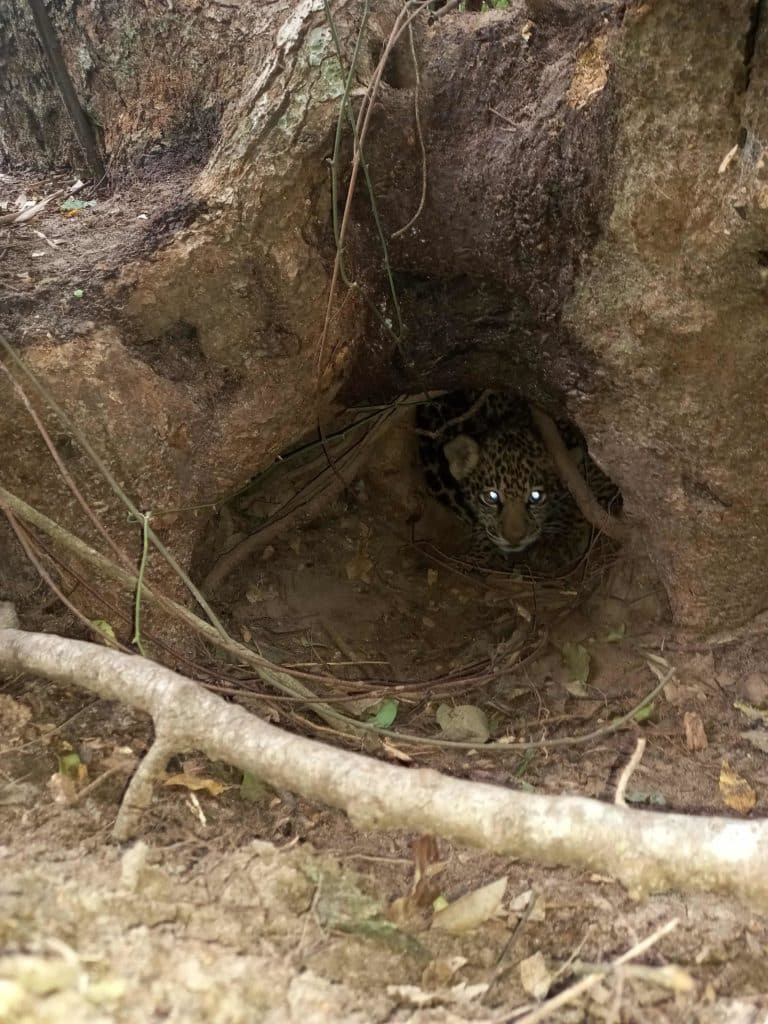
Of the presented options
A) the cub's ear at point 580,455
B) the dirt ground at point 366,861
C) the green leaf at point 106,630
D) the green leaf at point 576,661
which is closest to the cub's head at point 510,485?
the cub's ear at point 580,455

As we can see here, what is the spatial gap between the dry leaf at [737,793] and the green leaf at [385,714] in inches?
49.3

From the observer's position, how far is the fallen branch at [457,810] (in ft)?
5.61

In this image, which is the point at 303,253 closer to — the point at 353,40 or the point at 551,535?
the point at 353,40

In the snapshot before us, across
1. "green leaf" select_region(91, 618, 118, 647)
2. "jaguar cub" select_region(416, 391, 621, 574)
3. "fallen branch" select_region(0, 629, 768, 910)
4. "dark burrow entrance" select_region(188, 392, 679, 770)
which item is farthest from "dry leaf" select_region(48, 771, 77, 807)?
"jaguar cub" select_region(416, 391, 621, 574)

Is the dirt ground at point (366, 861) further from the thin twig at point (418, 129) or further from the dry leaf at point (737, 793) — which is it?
the thin twig at point (418, 129)

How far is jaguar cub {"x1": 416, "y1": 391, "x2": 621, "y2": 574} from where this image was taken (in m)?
5.16

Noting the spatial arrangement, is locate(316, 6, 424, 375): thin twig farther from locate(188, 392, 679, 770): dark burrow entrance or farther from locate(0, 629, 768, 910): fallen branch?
locate(0, 629, 768, 910): fallen branch

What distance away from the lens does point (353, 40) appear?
2.78m

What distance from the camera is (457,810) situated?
1816 mm

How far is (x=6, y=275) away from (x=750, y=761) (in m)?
3.12

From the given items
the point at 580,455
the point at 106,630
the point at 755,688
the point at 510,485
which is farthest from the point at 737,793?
the point at 510,485

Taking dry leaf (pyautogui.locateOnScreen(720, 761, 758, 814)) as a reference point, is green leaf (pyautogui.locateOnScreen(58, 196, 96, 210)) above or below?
above

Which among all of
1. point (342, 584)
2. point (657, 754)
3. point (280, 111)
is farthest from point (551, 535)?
point (280, 111)

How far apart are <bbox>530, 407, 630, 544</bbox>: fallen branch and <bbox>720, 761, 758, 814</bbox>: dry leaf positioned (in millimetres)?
1388
